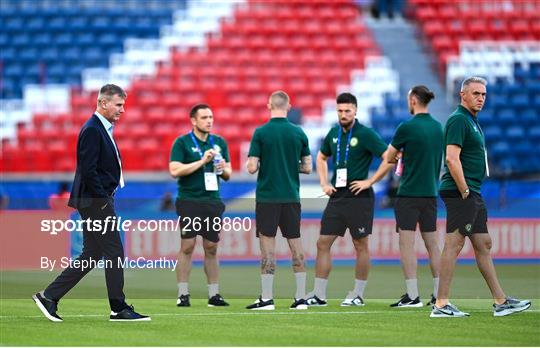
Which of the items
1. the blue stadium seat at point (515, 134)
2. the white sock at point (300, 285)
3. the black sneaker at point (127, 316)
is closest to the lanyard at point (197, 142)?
the white sock at point (300, 285)

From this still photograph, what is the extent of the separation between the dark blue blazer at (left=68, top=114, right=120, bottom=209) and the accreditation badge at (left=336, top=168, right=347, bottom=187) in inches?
113

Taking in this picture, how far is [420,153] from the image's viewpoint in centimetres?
1334

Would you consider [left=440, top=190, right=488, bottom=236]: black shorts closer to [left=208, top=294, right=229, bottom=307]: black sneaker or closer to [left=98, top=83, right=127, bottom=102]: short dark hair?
[left=208, top=294, right=229, bottom=307]: black sneaker

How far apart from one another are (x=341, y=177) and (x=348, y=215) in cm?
41

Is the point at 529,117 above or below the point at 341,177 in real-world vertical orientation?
above

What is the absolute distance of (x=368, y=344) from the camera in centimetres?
970

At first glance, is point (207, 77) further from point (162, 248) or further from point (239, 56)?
point (162, 248)

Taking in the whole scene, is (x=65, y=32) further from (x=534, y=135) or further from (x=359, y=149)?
(x=359, y=149)

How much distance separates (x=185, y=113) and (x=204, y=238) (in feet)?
56.6

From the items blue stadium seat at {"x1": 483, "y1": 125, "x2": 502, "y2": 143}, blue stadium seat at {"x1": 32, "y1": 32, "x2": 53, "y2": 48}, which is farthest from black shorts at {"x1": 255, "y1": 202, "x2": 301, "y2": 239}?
blue stadium seat at {"x1": 32, "y1": 32, "x2": 53, "y2": 48}

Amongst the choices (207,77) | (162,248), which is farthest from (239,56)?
(162,248)

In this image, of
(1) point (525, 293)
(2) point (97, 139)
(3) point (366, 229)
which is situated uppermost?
(2) point (97, 139)

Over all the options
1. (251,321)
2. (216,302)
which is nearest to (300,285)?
(216,302)

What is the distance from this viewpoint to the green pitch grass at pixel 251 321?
9969 mm
